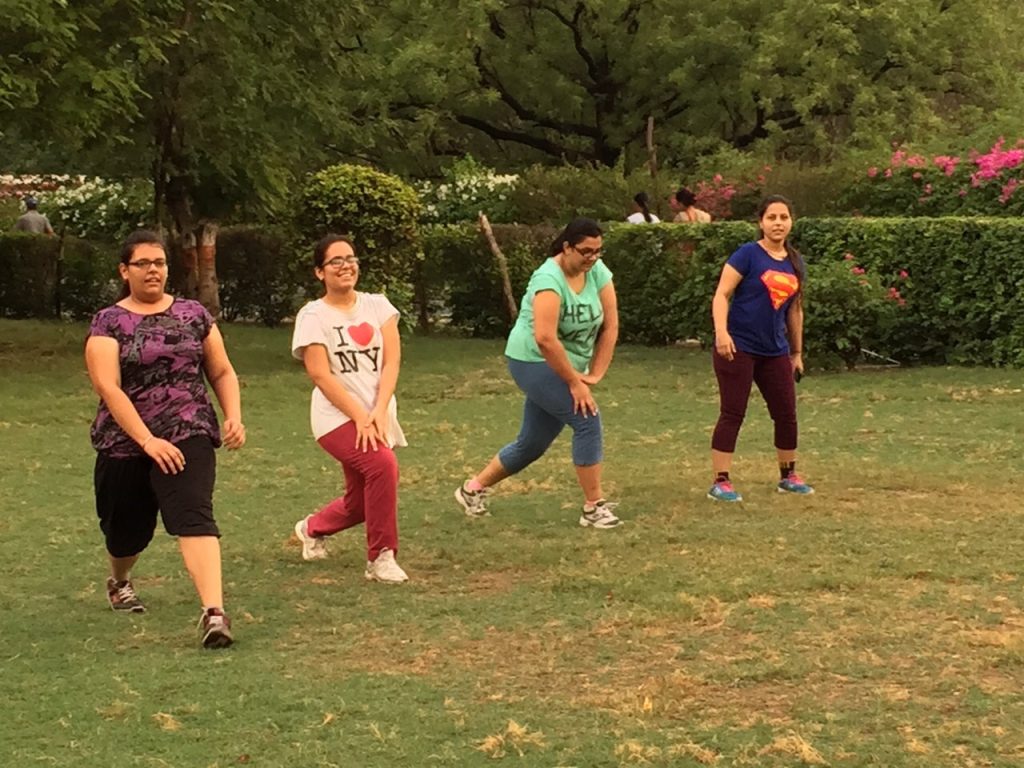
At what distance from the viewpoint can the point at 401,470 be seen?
10.5 metres

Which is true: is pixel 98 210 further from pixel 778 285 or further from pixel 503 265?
pixel 778 285

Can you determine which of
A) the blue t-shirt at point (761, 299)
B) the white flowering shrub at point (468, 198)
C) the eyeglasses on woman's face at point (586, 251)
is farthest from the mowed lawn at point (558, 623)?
the white flowering shrub at point (468, 198)

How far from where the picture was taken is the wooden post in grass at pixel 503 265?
20.0 m

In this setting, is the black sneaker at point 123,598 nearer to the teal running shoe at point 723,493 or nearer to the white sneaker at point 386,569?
the white sneaker at point 386,569

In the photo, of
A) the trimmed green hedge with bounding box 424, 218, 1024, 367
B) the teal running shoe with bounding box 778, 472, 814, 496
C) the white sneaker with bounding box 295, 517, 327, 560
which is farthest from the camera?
the trimmed green hedge with bounding box 424, 218, 1024, 367

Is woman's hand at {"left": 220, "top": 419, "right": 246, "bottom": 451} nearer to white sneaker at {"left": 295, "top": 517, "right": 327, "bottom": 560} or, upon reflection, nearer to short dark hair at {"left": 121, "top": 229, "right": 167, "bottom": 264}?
short dark hair at {"left": 121, "top": 229, "right": 167, "bottom": 264}

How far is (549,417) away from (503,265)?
11.8m

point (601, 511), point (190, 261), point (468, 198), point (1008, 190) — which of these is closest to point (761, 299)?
point (601, 511)

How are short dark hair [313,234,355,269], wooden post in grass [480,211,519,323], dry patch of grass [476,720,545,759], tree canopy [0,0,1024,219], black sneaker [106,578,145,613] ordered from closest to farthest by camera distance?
dry patch of grass [476,720,545,759] < black sneaker [106,578,145,613] < short dark hair [313,234,355,269] < wooden post in grass [480,211,519,323] < tree canopy [0,0,1024,219]

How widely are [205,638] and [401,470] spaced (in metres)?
4.59

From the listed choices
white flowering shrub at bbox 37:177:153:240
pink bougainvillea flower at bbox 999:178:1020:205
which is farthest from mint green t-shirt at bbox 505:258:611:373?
white flowering shrub at bbox 37:177:153:240

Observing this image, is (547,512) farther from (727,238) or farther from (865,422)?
(727,238)

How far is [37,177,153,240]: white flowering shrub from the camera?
27.4 m

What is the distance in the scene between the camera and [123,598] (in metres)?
6.63
